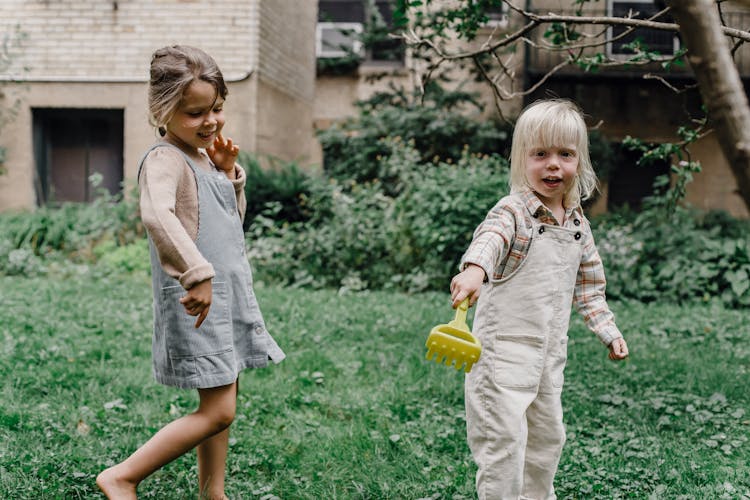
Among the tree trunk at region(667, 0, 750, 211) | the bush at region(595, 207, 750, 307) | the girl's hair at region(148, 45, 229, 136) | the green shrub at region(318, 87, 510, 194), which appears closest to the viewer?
the tree trunk at region(667, 0, 750, 211)

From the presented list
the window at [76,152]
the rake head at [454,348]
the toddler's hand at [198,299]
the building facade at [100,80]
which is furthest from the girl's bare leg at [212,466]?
the window at [76,152]

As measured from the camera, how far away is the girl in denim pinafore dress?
2434mm

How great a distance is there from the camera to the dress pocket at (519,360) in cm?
248

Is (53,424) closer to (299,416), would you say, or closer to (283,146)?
(299,416)

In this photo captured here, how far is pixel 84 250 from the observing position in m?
9.33

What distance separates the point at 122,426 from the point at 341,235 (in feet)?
16.1

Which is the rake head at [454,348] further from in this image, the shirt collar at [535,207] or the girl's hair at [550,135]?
the girl's hair at [550,135]

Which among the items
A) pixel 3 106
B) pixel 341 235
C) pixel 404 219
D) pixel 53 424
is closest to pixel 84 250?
pixel 3 106

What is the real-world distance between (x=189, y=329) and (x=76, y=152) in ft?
30.3

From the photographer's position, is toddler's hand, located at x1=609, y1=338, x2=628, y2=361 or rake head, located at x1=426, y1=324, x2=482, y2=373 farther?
toddler's hand, located at x1=609, y1=338, x2=628, y2=361

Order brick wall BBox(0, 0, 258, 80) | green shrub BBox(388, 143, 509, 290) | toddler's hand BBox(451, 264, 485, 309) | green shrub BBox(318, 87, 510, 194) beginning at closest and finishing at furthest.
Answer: toddler's hand BBox(451, 264, 485, 309) < green shrub BBox(388, 143, 509, 290) < brick wall BBox(0, 0, 258, 80) < green shrub BBox(318, 87, 510, 194)

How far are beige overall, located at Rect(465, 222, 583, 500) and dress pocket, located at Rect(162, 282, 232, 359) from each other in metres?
0.85

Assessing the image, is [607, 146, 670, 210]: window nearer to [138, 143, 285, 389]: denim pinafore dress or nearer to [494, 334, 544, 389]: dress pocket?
[494, 334, 544, 389]: dress pocket

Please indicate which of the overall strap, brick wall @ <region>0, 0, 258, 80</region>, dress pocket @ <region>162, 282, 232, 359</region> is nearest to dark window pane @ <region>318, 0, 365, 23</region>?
brick wall @ <region>0, 0, 258, 80</region>
